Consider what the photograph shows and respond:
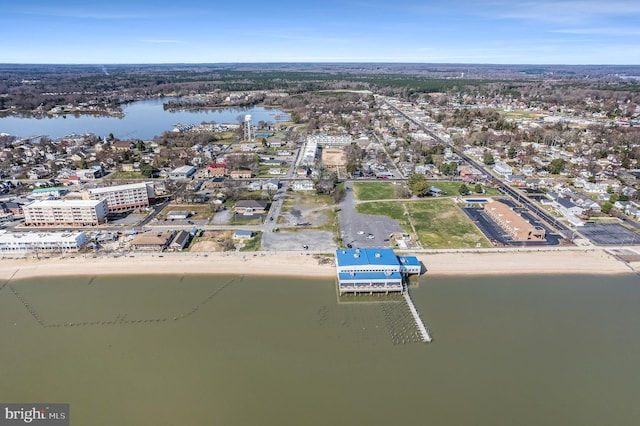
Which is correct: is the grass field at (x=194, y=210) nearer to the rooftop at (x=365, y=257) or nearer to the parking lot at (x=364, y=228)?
the parking lot at (x=364, y=228)

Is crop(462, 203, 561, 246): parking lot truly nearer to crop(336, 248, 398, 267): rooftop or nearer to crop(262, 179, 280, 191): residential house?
crop(336, 248, 398, 267): rooftop

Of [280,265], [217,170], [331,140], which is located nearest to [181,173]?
→ [217,170]

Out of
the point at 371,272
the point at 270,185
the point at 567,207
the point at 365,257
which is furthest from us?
the point at 270,185

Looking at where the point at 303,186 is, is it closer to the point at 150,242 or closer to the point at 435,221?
the point at 435,221

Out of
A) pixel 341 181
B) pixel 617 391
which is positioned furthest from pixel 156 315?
pixel 341 181

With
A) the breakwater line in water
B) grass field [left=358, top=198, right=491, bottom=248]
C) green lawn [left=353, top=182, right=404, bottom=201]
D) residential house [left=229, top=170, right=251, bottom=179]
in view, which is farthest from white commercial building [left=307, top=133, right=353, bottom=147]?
the breakwater line in water

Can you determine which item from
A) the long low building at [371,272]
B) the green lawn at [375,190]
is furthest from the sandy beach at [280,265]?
the green lawn at [375,190]
